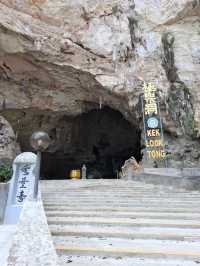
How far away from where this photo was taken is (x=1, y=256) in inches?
120

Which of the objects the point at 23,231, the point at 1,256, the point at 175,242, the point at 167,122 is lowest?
the point at 1,256

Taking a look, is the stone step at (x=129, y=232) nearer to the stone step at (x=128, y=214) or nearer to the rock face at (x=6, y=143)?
the stone step at (x=128, y=214)

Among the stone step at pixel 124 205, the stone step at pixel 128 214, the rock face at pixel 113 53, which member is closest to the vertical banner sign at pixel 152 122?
the rock face at pixel 113 53

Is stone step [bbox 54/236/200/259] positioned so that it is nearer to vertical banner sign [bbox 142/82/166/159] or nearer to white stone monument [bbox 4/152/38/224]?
white stone monument [bbox 4/152/38/224]

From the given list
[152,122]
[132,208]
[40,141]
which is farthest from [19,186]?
[152,122]

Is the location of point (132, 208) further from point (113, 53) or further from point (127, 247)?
point (113, 53)

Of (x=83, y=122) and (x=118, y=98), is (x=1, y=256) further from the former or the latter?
(x=83, y=122)

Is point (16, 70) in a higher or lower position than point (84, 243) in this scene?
higher

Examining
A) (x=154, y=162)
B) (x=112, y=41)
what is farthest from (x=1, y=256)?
(x=112, y=41)

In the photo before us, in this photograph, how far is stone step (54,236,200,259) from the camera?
221cm

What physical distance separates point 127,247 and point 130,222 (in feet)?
2.26

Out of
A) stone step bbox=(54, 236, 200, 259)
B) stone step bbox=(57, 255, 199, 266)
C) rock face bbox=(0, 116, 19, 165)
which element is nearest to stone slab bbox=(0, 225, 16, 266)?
stone step bbox=(54, 236, 200, 259)

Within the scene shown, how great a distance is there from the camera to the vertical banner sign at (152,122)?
1216cm

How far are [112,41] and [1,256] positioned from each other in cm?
1203
